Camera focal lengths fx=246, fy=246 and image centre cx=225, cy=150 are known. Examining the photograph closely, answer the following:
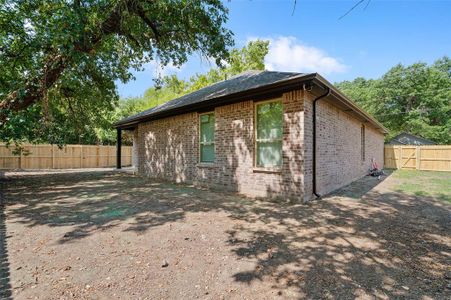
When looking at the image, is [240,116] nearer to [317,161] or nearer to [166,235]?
[317,161]

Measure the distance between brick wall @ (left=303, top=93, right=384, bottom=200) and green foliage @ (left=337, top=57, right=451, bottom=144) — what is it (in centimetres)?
2459

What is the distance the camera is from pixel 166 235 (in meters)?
4.09

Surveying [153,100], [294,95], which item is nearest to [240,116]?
[294,95]

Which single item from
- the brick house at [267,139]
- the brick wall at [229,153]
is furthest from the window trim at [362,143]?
the brick wall at [229,153]

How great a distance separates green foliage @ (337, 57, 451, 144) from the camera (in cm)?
2908

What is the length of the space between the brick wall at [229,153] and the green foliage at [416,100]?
31139 mm

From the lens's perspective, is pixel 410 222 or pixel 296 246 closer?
pixel 296 246

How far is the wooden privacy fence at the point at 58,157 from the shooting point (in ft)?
57.6

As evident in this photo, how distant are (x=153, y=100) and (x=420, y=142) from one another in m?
33.0

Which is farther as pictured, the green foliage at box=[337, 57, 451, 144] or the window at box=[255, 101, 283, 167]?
the green foliage at box=[337, 57, 451, 144]

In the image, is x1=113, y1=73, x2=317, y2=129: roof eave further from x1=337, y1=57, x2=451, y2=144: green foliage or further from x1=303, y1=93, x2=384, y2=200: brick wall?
x1=337, y1=57, x2=451, y2=144: green foliage

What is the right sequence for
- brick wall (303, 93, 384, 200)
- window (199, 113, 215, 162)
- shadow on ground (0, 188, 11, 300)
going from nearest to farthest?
shadow on ground (0, 188, 11, 300)
brick wall (303, 93, 384, 200)
window (199, 113, 215, 162)

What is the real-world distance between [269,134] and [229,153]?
5.07 feet

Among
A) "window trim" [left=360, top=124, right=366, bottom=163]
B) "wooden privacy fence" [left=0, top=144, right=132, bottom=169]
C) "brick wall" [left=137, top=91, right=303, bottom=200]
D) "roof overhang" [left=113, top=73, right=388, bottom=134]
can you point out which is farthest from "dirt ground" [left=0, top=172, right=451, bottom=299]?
"wooden privacy fence" [left=0, top=144, right=132, bottom=169]
